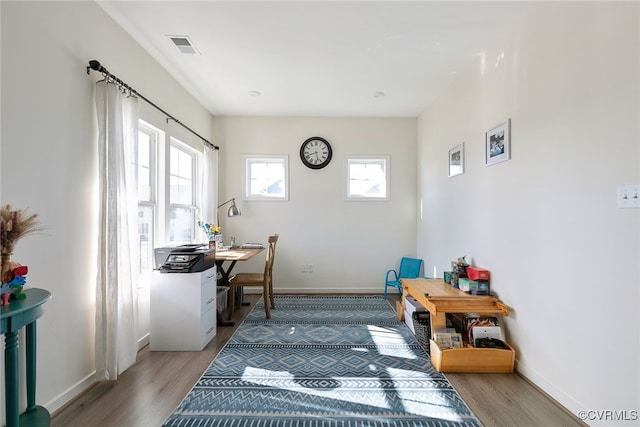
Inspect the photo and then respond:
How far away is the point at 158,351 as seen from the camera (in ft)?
9.12

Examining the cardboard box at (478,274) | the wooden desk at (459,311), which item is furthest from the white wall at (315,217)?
the cardboard box at (478,274)

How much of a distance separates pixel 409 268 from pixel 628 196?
125 inches

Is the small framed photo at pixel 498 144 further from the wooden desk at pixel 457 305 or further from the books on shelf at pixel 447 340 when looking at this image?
the books on shelf at pixel 447 340

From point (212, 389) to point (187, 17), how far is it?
2735 mm

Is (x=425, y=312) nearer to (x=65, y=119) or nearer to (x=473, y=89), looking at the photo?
(x=473, y=89)

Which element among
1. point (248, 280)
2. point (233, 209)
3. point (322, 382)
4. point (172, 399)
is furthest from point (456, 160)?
point (172, 399)

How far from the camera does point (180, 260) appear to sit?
2803 millimetres

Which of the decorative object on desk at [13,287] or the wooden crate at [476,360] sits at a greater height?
the decorative object on desk at [13,287]

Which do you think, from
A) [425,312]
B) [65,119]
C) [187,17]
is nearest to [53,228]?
[65,119]

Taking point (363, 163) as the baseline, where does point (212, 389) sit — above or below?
below

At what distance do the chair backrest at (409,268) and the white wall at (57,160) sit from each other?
12.2 ft

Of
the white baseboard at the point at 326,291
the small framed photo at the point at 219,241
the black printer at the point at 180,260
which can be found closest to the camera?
the black printer at the point at 180,260

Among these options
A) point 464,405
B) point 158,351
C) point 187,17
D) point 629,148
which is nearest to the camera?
point 629,148

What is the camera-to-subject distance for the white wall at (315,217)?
477 cm
